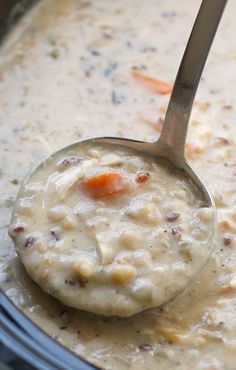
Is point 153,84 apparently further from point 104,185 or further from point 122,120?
point 104,185

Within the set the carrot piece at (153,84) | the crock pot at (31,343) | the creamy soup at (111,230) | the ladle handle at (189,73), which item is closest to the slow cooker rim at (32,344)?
the crock pot at (31,343)

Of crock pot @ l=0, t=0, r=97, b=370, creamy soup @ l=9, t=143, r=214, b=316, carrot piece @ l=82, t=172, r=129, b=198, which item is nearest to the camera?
crock pot @ l=0, t=0, r=97, b=370

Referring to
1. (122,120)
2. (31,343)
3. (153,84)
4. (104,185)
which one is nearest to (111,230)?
(104,185)

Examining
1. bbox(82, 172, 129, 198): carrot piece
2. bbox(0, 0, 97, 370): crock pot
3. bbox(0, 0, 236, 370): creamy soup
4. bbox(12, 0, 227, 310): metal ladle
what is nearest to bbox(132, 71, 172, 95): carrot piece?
bbox(0, 0, 236, 370): creamy soup

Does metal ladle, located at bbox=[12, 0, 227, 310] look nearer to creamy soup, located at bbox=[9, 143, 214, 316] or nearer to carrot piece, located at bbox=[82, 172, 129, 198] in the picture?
creamy soup, located at bbox=[9, 143, 214, 316]

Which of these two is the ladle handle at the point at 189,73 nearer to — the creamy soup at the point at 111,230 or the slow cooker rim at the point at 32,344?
the creamy soup at the point at 111,230

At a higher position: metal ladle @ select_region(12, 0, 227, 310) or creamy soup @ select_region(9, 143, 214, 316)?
metal ladle @ select_region(12, 0, 227, 310)

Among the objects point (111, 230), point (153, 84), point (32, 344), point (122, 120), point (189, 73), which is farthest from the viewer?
point (153, 84)
